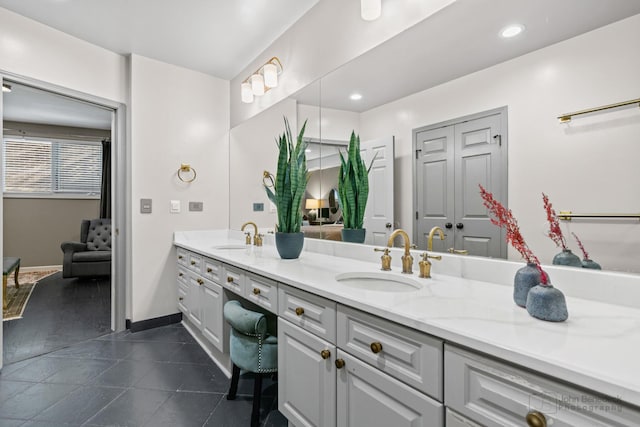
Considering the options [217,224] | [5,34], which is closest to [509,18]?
[217,224]

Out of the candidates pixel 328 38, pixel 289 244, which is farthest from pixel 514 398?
pixel 328 38

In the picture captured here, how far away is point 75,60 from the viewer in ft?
8.38

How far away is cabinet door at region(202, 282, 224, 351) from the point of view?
6.55ft

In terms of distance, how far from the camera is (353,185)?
1869mm

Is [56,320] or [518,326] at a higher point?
[518,326]

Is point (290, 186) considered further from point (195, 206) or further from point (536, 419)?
point (195, 206)

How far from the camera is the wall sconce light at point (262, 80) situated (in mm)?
2502

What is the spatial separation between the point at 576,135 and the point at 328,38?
5.05ft

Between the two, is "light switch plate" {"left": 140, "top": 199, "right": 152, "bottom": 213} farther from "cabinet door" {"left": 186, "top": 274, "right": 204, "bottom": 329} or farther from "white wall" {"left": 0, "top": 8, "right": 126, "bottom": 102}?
"white wall" {"left": 0, "top": 8, "right": 126, "bottom": 102}

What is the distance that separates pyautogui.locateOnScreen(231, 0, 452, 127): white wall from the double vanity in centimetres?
112

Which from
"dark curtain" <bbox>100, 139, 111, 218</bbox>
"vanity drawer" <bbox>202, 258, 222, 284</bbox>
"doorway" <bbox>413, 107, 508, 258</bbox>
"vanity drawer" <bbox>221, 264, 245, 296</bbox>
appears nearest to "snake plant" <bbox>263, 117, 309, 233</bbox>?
"vanity drawer" <bbox>221, 264, 245, 296</bbox>

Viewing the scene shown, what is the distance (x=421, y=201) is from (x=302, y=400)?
991mm

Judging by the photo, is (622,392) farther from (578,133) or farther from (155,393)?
(155,393)

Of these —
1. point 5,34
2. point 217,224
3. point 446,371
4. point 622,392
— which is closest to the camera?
point 622,392
